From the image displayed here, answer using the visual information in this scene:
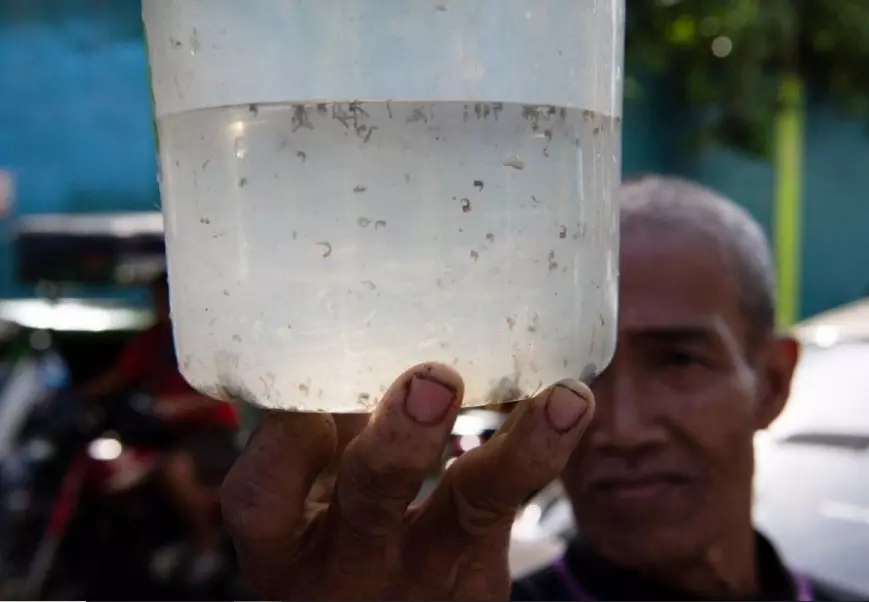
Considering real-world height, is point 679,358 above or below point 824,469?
above

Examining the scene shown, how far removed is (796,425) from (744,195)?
10.0ft

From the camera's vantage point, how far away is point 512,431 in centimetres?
67

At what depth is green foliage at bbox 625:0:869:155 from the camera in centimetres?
300

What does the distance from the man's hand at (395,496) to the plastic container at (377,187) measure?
3cm

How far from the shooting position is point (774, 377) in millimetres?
1404

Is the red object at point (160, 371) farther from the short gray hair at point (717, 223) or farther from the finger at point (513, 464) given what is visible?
the finger at point (513, 464)

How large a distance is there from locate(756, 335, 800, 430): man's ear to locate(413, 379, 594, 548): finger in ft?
2.40

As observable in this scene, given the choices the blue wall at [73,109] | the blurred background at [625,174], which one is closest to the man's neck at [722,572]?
the blurred background at [625,174]

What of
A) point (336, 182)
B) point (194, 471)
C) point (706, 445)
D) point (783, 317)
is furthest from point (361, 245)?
point (783, 317)

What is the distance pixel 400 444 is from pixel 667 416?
667 millimetres

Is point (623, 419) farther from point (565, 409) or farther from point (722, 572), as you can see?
point (565, 409)

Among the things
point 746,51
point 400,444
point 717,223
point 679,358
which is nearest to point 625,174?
point 746,51

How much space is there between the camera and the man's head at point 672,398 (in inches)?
47.0

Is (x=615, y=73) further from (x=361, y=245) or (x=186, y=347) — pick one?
(x=186, y=347)
